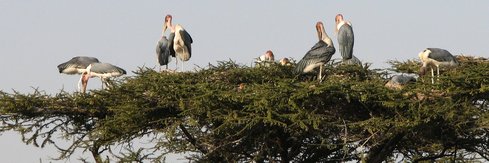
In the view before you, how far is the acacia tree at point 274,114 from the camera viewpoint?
2186 centimetres

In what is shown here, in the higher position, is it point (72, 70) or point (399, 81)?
point (72, 70)

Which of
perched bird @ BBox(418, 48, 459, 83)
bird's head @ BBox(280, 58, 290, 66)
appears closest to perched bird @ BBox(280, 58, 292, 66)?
bird's head @ BBox(280, 58, 290, 66)

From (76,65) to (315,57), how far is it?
5725mm

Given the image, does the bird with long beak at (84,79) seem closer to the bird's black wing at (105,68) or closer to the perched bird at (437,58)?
the bird's black wing at (105,68)

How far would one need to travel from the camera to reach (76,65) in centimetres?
2802

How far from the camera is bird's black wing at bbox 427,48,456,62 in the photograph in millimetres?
24906

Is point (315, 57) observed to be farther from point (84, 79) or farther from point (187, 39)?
point (187, 39)

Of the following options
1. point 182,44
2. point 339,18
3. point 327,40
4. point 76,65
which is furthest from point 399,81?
point 182,44

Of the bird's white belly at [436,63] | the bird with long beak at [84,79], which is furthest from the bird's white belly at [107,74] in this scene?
the bird's white belly at [436,63]

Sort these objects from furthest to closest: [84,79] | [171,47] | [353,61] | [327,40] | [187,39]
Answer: [171,47] < [187,39] < [84,79] < [353,61] < [327,40]

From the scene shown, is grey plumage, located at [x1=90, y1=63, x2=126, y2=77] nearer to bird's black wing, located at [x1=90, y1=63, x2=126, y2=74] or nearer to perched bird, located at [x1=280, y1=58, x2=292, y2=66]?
bird's black wing, located at [x1=90, y1=63, x2=126, y2=74]

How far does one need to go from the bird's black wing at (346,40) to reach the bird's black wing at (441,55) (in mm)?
2060

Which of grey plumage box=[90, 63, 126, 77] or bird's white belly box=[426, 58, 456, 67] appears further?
grey plumage box=[90, 63, 126, 77]

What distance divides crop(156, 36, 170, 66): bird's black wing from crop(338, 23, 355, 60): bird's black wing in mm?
4318
